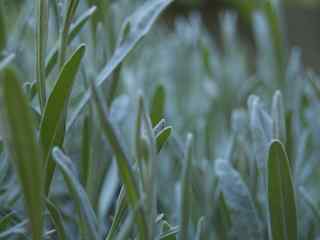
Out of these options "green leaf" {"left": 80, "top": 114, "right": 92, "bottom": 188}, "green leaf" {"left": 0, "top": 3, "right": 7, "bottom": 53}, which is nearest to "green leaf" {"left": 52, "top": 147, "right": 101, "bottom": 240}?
"green leaf" {"left": 80, "top": 114, "right": 92, "bottom": 188}

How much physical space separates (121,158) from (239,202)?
177 mm

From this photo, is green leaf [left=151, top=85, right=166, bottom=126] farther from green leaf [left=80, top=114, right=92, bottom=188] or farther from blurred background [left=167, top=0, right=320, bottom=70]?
blurred background [left=167, top=0, right=320, bottom=70]

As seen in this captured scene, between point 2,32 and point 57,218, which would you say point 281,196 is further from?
point 2,32

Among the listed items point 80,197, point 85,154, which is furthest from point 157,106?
point 80,197

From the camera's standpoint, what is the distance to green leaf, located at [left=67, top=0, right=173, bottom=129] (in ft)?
1.37

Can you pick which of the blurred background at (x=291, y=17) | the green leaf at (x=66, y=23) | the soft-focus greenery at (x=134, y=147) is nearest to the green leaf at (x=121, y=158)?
the soft-focus greenery at (x=134, y=147)

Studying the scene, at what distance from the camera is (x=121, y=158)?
0.32 m

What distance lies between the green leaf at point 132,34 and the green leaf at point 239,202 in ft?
0.40

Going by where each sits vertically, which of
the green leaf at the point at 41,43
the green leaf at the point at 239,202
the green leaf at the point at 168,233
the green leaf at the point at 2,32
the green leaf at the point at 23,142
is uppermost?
the green leaf at the point at 2,32

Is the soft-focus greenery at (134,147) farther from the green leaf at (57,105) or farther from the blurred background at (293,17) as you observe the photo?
the blurred background at (293,17)

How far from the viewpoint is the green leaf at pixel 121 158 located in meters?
0.29

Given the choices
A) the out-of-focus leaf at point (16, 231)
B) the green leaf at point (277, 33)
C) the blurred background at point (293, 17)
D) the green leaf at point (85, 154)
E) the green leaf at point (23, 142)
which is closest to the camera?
the green leaf at point (23, 142)

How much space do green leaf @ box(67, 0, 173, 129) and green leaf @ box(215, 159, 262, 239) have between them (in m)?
0.12

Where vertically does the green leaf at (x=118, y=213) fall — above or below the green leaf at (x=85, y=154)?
below
